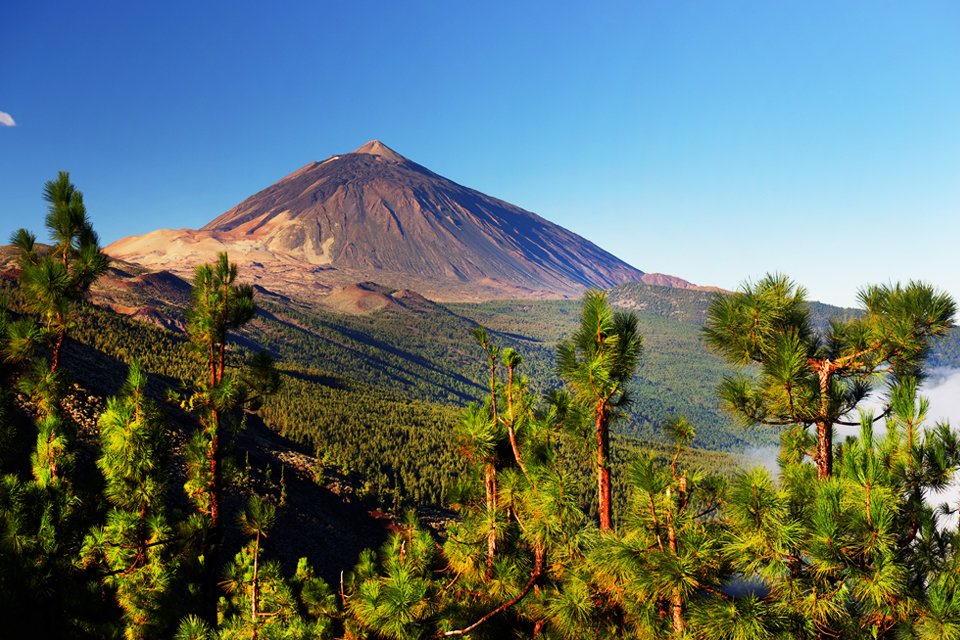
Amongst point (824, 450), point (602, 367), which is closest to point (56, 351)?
point (602, 367)

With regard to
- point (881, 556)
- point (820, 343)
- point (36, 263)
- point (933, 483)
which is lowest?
point (881, 556)

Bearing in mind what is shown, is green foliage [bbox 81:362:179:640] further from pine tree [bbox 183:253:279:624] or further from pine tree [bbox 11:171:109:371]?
pine tree [bbox 11:171:109:371]

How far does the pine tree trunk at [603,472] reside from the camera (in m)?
6.14

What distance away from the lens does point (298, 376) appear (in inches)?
4892

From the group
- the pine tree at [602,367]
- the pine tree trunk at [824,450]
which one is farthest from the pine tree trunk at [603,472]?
the pine tree trunk at [824,450]

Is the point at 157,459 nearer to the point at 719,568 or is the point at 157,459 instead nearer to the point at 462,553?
the point at 462,553

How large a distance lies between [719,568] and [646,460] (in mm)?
1201

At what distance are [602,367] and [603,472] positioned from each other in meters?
1.32

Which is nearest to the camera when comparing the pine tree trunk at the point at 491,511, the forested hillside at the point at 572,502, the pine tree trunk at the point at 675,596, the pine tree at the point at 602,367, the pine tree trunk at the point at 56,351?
the forested hillside at the point at 572,502

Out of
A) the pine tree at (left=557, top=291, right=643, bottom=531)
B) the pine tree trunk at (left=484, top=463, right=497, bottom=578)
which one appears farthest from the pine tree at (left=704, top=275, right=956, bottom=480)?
the pine tree trunk at (left=484, top=463, right=497, bottom=578)

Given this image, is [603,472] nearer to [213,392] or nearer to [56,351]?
[213,392]

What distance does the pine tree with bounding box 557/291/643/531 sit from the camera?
6102 mm

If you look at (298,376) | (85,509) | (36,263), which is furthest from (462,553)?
(298,376)

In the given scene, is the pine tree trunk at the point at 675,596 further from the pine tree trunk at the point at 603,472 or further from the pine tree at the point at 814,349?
the pine tree at the point at 814,349
